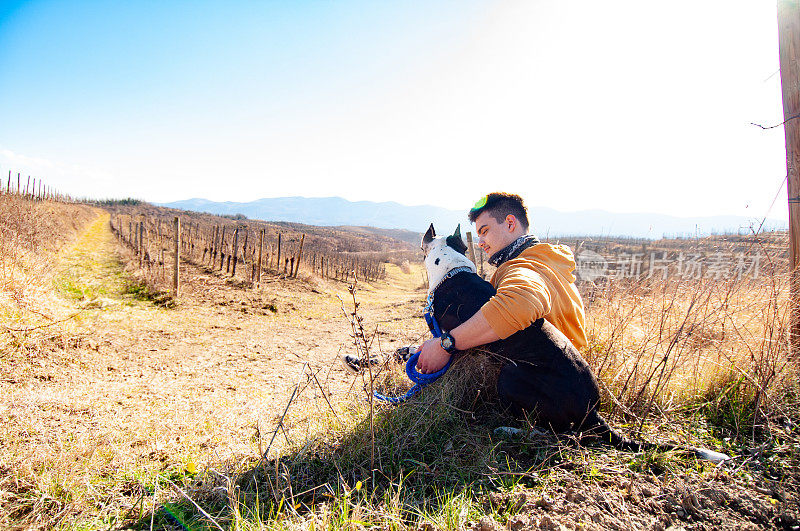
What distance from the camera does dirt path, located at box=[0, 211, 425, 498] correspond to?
227 centimetres

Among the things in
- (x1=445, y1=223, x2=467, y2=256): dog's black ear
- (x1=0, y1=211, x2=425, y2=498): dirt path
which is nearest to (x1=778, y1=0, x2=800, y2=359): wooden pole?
(x1=445, y1=223, x2=467, y2=256): dog's black ear

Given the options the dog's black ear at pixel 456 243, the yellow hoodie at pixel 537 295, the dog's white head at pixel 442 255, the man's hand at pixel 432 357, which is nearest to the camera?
the yellow hoodie at pixel 537 295

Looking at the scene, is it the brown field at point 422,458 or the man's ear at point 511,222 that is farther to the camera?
the man's ear at point 511,222

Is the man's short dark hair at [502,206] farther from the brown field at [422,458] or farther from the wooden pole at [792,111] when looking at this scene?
the wooden pole at [792,111]

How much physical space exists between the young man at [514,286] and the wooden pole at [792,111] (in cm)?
193

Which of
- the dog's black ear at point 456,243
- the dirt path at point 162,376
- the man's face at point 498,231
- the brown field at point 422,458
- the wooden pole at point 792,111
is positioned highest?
the wooden pole at point 792,111

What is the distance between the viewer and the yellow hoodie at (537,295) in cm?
168

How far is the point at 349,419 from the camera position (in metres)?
2.14

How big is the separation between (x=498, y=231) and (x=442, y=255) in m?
0.43

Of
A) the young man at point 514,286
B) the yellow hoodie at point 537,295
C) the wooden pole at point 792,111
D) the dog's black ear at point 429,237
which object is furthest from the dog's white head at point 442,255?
the wooden pole at point 792,111

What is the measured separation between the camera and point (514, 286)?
172 cm

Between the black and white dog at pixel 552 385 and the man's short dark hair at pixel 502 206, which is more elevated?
the man's short dark hair at pixel 502 206

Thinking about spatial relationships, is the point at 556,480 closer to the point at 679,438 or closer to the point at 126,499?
the point at 679,438

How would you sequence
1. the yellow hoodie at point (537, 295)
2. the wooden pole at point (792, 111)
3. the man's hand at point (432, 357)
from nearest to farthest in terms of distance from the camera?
the yellow hoodie at point (537, 295), the man's hand at point (432, 357), the wooden pole at point (792, 111)
